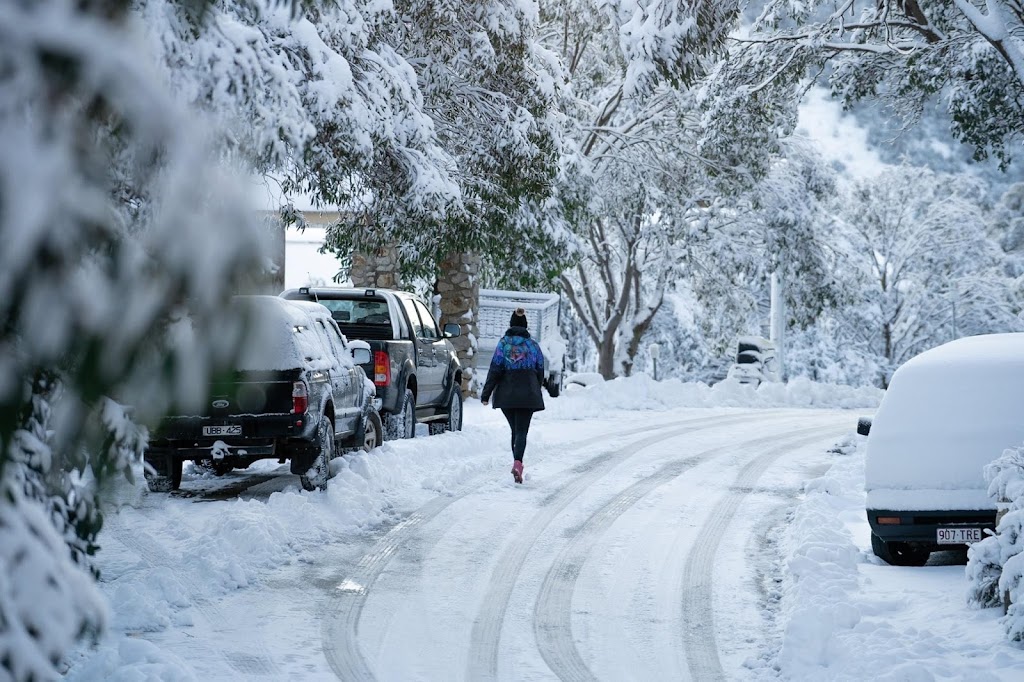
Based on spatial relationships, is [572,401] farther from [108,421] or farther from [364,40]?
[108,421]

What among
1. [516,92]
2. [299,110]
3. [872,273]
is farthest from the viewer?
[872,273]

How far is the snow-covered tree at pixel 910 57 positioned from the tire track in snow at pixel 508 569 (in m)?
6.83

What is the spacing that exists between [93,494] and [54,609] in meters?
1.40

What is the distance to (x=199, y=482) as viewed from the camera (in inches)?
493

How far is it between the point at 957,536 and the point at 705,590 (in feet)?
6.28

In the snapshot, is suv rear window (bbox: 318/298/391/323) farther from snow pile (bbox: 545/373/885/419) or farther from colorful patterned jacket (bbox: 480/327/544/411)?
snow pile (bbox: 545/373/885/419)

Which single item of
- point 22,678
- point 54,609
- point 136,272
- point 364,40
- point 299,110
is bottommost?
point 22,678

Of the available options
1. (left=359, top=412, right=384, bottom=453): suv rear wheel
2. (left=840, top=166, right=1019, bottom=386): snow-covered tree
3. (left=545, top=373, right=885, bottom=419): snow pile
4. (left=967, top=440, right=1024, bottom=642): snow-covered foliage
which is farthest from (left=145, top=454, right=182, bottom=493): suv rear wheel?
(left=840, top=166, right=1019, bottom=386): snow-covered tree

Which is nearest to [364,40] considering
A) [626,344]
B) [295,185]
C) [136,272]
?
[295,185]

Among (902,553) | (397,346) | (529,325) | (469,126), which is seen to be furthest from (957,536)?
(529,325)

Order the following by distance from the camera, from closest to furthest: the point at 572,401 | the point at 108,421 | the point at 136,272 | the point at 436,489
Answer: the point at 136,272 → the point at 108,421 → the point at 436,489 → the point at 572,401

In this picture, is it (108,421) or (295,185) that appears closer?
(108,421)

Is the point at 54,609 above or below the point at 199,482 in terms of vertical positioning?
above

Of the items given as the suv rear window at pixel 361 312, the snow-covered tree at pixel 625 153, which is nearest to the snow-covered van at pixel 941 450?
the suv rear window at pixel 361 312
